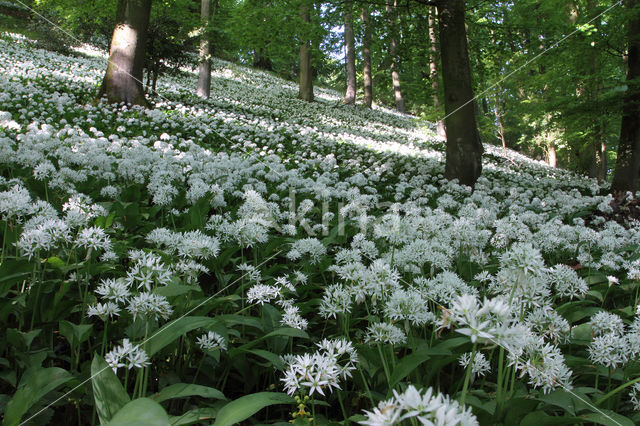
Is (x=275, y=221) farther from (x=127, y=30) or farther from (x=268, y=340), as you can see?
(x=127, y=30)

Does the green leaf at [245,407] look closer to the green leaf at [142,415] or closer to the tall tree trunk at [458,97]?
the green leaf at [142,415]

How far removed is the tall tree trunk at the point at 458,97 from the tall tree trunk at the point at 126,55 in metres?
7.35

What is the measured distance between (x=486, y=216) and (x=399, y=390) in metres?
2.77

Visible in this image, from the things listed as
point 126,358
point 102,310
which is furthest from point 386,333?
point 102,310

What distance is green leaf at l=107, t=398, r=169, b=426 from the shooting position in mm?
1046

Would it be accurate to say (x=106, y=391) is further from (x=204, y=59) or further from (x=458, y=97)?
(x=204, y=59)

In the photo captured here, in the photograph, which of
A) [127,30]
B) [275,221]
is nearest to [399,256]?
[275,221]

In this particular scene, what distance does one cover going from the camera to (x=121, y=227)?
2980mm

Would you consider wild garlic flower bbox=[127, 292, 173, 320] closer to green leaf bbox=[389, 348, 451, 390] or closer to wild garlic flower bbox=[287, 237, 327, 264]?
green leaf bbox=[389, 348, 451, 390]

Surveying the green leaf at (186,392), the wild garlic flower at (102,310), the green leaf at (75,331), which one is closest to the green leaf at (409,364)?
the green leaf at (186,392)

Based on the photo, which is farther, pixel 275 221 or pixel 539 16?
pixel 539 16

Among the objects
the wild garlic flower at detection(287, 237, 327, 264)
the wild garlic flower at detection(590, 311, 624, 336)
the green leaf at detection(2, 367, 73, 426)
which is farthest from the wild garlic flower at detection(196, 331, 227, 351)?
the wild garlic flower at detection(590, 311, 624, 336)

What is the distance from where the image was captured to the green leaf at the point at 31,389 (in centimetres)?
131

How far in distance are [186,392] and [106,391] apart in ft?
0.87
